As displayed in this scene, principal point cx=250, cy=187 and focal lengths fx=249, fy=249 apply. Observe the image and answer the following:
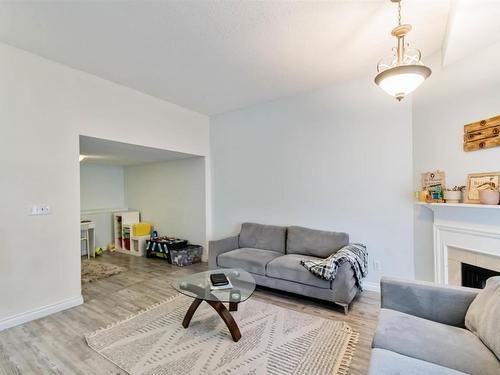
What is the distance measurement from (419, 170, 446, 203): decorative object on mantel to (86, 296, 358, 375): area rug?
61.1 inches

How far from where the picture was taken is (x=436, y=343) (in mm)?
1389

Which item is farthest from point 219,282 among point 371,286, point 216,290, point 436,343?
point 371,286

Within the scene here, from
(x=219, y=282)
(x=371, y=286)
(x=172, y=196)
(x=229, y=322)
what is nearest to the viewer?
(x=229, y=322)

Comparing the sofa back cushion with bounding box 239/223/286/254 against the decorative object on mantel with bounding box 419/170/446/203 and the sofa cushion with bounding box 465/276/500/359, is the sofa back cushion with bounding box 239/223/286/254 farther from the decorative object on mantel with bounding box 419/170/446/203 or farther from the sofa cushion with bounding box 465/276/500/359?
the sofa cushion with bounding box 465/276/500/359

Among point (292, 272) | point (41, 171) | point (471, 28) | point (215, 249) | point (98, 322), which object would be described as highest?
point (471, 28)

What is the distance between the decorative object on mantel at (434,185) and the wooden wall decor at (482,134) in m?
0.35

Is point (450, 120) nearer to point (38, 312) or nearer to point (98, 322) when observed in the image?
point (98, 322)

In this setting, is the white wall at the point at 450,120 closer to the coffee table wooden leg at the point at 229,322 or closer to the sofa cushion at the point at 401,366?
the sofa cushion at the point at 401,366

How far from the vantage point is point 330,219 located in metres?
3.49

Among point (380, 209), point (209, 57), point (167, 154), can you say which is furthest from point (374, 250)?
point (167, 154)

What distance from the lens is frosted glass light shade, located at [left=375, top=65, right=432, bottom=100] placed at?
165cm

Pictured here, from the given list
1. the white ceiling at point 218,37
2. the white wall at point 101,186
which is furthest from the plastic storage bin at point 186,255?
the white ceiling at point 218,37

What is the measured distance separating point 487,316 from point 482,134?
1637 mm

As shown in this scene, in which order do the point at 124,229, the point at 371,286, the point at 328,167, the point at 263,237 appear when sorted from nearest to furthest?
the point at 371,286 → the point at 328,167 → the point at 263,237 → the point at 124,229
